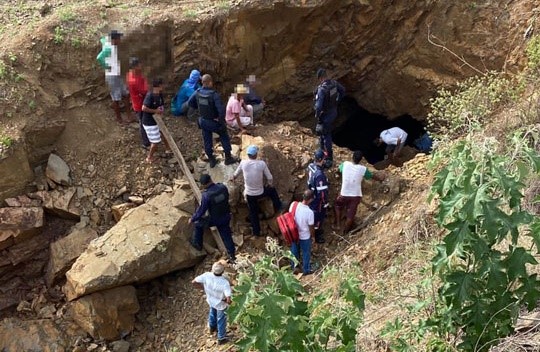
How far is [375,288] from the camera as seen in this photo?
656 cm

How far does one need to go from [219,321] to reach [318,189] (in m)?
2.16

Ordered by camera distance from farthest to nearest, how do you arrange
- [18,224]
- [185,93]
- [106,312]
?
[185,93], [18,224], [106,312]

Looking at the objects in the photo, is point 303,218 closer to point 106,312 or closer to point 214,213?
point 214,213

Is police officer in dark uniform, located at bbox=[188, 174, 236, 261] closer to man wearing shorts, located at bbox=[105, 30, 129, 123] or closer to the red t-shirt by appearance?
the red t-shirt

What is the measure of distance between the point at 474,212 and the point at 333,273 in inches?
58.5

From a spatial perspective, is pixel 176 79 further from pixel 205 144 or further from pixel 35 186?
pixel 35 186

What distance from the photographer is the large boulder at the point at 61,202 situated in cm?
830

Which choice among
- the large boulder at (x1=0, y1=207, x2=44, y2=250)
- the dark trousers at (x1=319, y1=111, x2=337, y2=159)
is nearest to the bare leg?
the large boulder at (x1=0, y1=207, x2=44, y2=250)

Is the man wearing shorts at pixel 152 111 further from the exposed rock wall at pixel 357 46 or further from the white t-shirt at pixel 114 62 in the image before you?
the exposed rock wall at pixel 357 46

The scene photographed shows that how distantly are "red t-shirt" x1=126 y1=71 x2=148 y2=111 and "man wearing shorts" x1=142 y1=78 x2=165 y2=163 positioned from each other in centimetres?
18

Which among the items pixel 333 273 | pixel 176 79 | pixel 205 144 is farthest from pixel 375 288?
pixel 176 79

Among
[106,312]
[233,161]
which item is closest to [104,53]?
[233,161]

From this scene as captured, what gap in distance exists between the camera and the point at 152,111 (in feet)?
27.2

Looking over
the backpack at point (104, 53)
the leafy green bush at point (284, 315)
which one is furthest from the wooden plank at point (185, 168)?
the leafy green bush at point (284, 315)
